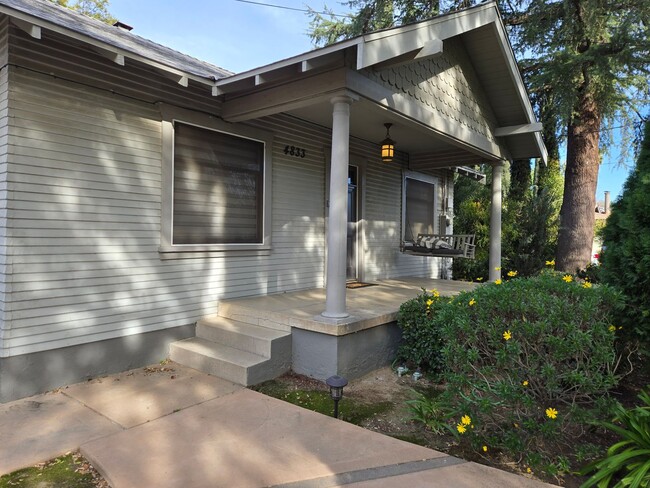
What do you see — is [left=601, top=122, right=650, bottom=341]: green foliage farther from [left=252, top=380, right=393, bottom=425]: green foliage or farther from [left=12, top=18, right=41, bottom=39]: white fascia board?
[left=12, top=18, right=41, bottom=39]: white fascia board

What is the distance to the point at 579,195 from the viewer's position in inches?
373

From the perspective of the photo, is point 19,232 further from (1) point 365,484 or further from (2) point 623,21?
(2) point 623,21

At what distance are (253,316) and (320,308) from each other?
2.53 feet

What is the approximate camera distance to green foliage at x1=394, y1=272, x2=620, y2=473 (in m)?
2.55

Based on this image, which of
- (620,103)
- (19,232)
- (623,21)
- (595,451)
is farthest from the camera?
(620,103)

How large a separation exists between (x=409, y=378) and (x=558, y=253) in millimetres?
7260

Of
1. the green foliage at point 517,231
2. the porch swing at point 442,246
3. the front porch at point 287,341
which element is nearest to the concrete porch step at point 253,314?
the front porch at point 287,341

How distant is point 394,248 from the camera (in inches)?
317

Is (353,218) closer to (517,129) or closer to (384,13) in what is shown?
(517,129)

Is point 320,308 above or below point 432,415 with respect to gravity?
above

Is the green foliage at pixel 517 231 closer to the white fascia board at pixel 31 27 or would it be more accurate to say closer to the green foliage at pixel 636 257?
the green foliage at pixel 636 257

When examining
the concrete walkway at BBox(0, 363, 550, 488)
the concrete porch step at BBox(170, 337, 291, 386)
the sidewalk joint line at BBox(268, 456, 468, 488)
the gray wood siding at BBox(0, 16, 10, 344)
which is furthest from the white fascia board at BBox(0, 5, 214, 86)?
the sidewalk joint line at BBox(268, 456, 468, 488)

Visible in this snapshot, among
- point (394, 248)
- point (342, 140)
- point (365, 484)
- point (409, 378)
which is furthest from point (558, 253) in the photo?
point (365, 484)

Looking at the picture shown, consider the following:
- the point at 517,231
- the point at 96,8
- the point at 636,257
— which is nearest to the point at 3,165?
the point at 636,257
